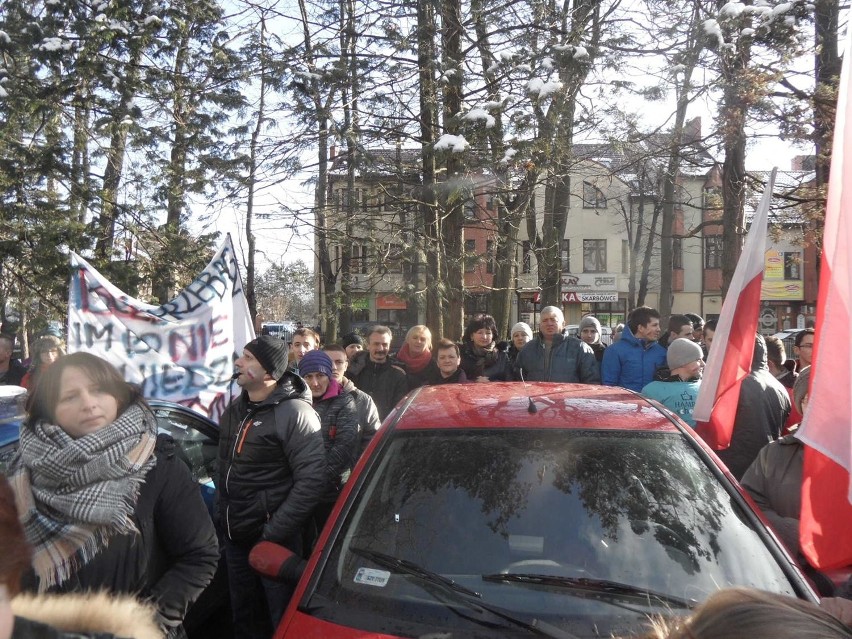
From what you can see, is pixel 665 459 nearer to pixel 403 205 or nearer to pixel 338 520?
pixel 338 520

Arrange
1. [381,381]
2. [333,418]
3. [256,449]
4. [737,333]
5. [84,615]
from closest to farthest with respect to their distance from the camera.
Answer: [84,615], [737,333], [256,449], [333,418], [381,381]

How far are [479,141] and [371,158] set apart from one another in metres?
1.69

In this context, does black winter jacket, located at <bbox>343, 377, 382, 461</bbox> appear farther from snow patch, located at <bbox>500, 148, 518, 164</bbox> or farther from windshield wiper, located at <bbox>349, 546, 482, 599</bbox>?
snow patch, located at <bbox>500, 148, 518, 164</bbox>

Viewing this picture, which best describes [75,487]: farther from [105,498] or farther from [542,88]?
[542,88]

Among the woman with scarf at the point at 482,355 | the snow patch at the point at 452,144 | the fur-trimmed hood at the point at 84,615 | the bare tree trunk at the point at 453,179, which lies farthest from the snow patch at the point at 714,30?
the fur-trimmed hood at the point at 84,615

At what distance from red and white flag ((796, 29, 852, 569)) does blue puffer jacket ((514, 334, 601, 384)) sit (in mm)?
4182

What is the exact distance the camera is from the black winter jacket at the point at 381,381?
6152mm

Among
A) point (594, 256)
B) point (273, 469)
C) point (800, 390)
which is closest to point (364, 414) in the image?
point (273, 469)

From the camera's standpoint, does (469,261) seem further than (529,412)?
Yes

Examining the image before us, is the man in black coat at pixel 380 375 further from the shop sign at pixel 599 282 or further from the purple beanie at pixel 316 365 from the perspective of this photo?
the shop sign at pixel 599 282

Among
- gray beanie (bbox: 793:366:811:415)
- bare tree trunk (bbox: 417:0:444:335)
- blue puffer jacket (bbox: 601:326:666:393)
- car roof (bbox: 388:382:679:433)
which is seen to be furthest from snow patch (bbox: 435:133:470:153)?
gray beanie (bbox: 793:366:811:415)

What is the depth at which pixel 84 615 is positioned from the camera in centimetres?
133

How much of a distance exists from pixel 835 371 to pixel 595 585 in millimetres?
943

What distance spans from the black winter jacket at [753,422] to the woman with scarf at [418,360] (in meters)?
2.68
